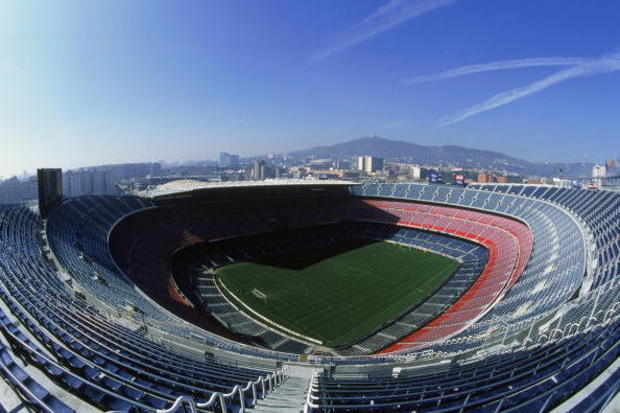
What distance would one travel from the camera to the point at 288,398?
8.53 m

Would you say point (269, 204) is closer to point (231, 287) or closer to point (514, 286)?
point (231, 287)

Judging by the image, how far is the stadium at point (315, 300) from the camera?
23.3 ft

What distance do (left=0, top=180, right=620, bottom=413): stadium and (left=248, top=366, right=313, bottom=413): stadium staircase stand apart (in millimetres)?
106

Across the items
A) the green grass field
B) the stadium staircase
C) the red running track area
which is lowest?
the green grass field

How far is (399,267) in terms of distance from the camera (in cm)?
4522

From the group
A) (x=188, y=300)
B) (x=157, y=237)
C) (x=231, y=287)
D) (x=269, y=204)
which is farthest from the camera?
(x=269, y=204)

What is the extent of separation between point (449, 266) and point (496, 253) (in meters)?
7.65

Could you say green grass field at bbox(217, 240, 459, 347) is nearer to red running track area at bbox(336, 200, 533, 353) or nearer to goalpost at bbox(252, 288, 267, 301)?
goalpost at bbox(252, 288, 267, 301)

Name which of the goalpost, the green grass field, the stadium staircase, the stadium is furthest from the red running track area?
the stadium staircase

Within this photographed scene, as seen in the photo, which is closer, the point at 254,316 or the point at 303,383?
the point at 303,383

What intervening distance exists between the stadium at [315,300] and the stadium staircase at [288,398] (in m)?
0.11

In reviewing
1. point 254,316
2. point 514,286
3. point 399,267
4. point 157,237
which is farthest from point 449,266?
point 157,237

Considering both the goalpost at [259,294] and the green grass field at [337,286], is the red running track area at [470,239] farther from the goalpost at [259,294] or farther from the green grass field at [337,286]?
the goalpost at [259,294]

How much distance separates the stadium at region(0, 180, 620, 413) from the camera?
7102mm
